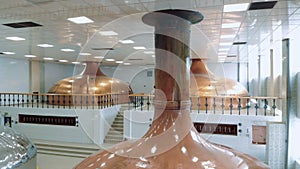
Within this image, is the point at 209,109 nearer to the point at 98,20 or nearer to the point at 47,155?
the point at 98,20

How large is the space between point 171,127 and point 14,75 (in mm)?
13013

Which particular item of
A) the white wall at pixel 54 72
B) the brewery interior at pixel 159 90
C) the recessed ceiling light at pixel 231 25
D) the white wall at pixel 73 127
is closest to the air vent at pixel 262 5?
the brewery interior at pixel 159 90

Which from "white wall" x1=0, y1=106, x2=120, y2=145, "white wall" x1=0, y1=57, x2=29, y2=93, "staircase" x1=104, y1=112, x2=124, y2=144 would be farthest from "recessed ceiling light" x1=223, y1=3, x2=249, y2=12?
"white wall" x1=0, y1=57, x2=29, y2=93

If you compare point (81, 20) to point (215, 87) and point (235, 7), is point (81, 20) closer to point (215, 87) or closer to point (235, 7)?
point (235, 7)

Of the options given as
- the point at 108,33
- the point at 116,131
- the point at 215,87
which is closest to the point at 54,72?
the point at 116,131

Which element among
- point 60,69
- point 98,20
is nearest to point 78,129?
point 98,20

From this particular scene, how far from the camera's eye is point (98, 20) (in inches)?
185

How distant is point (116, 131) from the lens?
9438 millimetres

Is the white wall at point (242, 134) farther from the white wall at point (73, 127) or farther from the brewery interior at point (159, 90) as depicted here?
the white wall at point (73, 127)

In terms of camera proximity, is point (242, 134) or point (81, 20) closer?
point (81, 20)

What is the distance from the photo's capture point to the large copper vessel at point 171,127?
220cm

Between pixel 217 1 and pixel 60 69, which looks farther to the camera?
pixel 60 69

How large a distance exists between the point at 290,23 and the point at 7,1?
5.15m

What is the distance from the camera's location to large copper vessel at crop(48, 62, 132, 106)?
33.6 feet
